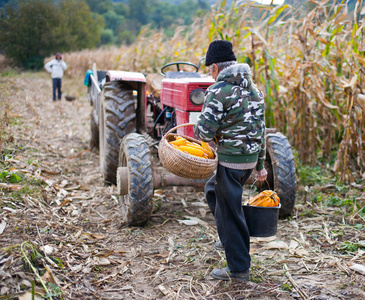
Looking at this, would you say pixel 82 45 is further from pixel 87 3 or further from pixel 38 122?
pixel 38 122

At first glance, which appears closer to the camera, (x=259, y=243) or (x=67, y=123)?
(x=259, y=243)

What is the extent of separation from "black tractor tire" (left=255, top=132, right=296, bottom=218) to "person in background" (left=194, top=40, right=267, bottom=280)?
1165 millimetres

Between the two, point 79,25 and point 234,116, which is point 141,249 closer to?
point 234,116

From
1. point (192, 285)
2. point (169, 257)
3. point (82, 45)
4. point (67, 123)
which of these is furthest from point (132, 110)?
point (82, 45)

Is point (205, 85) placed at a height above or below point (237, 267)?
above

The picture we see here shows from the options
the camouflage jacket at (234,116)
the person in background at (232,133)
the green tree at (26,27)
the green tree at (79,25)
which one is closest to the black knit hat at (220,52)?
the person in background at (232,133)

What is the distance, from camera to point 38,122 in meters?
8.65

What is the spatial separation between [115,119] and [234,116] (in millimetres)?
2303

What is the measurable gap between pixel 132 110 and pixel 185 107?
1.01 m

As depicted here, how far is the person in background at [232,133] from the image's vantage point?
2.65 metres

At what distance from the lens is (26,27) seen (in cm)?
827

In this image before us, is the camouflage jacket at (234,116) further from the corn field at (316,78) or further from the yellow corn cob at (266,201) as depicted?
the corn field at (316,78)

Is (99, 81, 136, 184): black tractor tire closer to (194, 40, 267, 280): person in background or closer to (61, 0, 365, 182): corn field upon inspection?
(194, 40, 267, 280): person in background

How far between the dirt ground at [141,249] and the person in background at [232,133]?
1.20 ft
